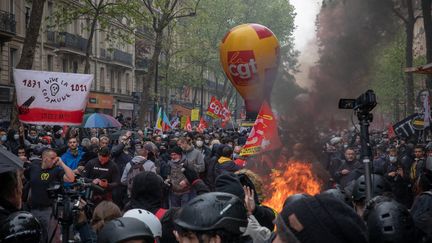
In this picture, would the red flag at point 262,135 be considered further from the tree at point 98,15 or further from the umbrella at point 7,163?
the tree at point 98,15

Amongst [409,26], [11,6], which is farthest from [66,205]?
[11,6]

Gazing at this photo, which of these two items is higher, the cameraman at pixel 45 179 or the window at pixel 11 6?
the window at pixel 11 6

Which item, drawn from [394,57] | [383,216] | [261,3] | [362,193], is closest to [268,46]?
[362,193]

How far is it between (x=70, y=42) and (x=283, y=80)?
2614 centimetres

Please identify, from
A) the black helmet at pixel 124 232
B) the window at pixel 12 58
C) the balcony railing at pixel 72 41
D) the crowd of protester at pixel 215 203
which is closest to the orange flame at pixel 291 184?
the crowd of protester at pixel 215 203

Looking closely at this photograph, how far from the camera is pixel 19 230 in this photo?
309 centimetres

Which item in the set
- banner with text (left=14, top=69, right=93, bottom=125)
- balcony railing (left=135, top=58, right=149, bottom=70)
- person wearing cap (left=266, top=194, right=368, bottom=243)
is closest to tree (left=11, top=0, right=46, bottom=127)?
banner with text (left=14, top=69, right=93, bottom=125)

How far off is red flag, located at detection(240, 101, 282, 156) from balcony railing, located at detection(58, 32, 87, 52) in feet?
96.3

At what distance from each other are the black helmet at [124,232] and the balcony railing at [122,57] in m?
44.2

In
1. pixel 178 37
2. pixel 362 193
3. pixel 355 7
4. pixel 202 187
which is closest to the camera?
pixel 362 193

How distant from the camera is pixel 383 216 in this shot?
10.3 feet

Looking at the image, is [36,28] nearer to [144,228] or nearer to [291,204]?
[144,228]

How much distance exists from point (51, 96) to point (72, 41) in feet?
101

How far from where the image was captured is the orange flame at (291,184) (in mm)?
7031
